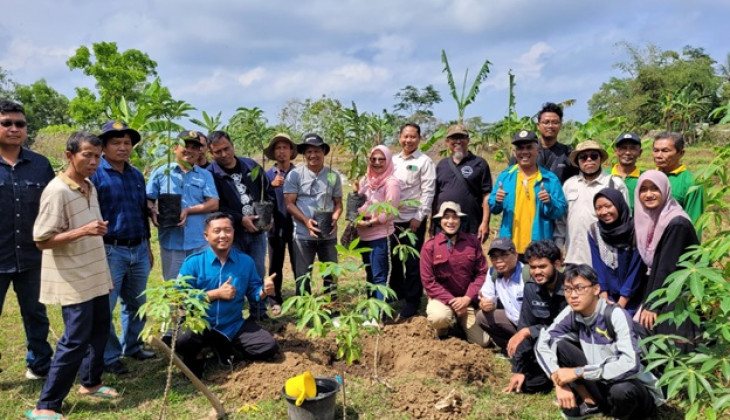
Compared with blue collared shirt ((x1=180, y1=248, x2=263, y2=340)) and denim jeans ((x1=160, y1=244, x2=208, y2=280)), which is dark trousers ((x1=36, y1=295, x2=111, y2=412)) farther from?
denim jeans ((x1=160, y1=244, x2=208, y2=280))

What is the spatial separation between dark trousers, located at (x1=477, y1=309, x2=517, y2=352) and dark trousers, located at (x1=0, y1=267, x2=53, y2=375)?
3.55m

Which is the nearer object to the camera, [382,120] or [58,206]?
[58,206]

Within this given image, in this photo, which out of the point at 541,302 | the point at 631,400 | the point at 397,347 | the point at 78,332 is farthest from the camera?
the point at 397,347

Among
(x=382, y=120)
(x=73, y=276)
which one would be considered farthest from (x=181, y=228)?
(x=382, y=120)

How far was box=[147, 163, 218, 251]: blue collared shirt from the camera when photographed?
170 inches

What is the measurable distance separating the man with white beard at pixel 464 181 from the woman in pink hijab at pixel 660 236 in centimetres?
168

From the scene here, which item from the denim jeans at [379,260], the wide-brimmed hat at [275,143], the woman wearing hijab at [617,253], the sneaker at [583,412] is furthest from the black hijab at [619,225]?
the wide-brimmed hat at [275,143]

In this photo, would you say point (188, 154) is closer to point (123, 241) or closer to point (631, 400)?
point (123, 241)

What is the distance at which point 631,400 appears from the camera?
119 inches

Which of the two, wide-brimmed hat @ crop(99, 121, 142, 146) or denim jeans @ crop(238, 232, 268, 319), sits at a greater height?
wide-brimmed hat @ crop(99, 121, 142, 146)

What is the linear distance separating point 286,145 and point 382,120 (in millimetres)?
1192

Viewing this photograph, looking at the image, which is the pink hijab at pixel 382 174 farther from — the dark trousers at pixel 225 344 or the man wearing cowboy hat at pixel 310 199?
the dark trousers at pixel 225 344

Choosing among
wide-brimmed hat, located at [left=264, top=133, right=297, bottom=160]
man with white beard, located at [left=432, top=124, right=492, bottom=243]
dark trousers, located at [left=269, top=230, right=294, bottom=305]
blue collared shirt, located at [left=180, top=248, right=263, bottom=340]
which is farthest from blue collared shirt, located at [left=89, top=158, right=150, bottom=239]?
man with white beard, located at [left=432, top=124, right=492, bottom=243]

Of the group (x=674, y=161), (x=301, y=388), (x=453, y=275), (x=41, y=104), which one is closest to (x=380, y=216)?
(x=453, y=275)
